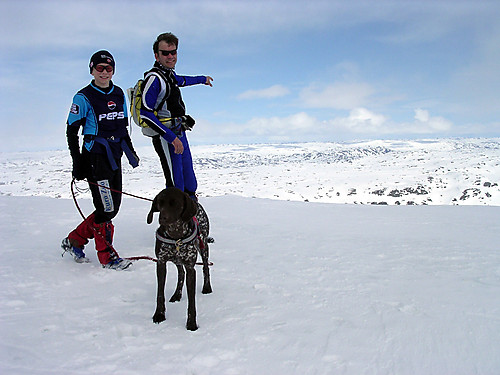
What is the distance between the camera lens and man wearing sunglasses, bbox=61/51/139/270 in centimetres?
371

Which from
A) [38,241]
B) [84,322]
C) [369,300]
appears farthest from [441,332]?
[38,241]

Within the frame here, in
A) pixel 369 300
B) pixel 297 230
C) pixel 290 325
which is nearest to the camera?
pixel 290 325

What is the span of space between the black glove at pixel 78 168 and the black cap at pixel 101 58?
3.88 ft

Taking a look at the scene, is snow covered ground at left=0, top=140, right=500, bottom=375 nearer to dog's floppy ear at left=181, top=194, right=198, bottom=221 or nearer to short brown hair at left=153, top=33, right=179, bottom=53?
dog's floppy ear at left=181, top=194, right=198, bottom=221

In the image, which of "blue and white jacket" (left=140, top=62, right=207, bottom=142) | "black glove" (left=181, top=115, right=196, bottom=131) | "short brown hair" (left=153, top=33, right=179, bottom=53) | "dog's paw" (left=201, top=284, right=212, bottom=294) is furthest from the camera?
"black glove" (left=181, top=115, right=196, bottom=131)

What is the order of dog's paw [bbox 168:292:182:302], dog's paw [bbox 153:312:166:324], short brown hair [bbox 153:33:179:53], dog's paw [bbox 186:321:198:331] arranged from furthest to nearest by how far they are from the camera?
short brown hair [bbox 153:33:179:53], dog's paw [bbox 168:292:182:302], dog's paw [bbox 153:312:166:324], dog's paw [bbox 186:321:198:331]

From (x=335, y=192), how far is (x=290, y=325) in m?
48.7

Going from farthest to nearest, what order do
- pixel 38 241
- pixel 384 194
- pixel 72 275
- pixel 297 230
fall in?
1. pixel 384 194
2. pixel 297 230
3. pixel 38 241
4. pixel 72 275

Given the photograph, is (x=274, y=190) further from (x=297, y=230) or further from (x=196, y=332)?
(x=196, y=332)

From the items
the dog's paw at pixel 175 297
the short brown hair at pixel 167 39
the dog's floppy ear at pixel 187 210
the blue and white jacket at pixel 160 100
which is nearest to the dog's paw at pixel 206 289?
the dog's paw at pixel 175 297

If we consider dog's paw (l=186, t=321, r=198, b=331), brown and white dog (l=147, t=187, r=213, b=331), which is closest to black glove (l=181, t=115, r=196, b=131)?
brown and white dog (l=147, t=187, r=213, b=331)

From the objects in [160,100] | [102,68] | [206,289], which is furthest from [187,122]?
[206,289]

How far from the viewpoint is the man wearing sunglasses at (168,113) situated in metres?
3.86

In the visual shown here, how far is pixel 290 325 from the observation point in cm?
264
